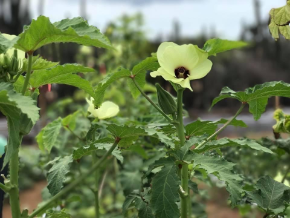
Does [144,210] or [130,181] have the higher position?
[144,210]

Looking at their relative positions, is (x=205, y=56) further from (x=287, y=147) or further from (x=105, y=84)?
(x=287, y=147)

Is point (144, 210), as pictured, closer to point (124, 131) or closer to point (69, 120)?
point (124, 131)

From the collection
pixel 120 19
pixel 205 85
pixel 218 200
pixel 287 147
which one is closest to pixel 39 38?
pixel 287 147

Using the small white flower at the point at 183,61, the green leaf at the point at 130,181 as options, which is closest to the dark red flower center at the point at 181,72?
the small white flower at the point at 183,61

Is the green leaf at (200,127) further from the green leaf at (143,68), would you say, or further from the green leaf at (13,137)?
the green leaf at (13,137)

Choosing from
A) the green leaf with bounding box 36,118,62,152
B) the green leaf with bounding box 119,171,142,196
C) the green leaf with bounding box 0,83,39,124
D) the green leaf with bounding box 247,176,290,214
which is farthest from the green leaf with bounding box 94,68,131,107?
the green leaf with bounding box 119,171,142,196

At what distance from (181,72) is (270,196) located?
1.36 feet

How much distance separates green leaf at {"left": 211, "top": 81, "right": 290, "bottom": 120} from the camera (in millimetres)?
935

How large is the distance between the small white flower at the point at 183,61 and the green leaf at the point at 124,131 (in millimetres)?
128

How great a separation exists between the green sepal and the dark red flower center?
5 cm

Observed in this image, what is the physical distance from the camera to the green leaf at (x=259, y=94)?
3.07 feet

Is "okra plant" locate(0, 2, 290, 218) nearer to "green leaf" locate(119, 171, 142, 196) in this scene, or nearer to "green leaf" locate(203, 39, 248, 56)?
"green leaf" locate(203, 39, 248, 56)

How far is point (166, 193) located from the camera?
89 centimetres

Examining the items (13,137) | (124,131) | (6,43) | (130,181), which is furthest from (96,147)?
(130,181)
